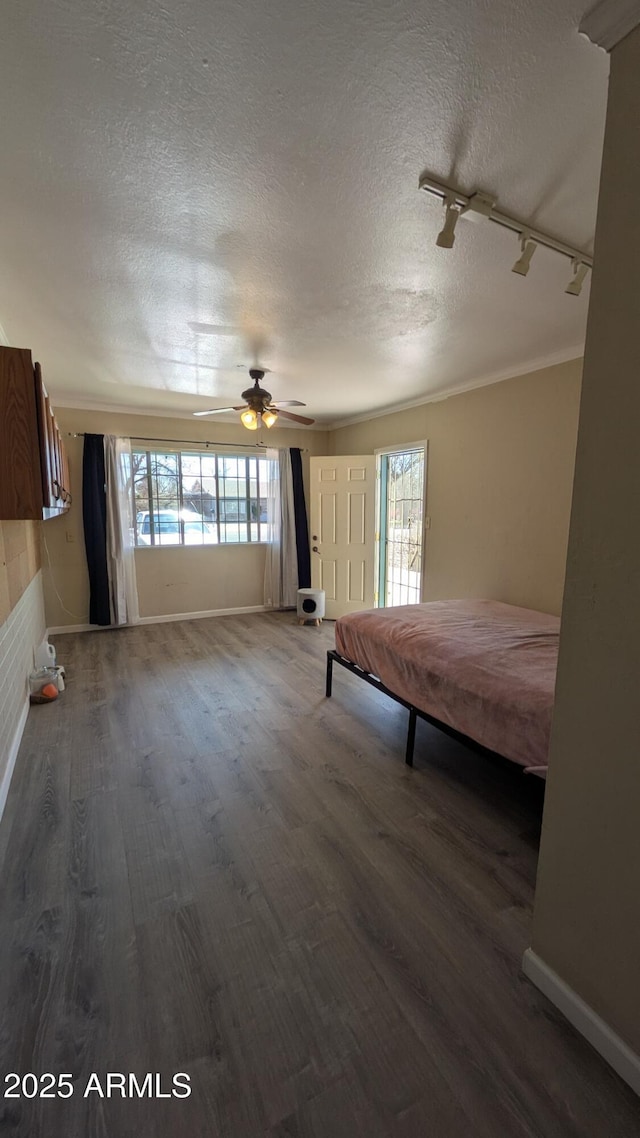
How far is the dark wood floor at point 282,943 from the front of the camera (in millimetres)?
1023

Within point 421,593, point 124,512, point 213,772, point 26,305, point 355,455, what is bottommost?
point 213,772

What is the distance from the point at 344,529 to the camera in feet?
17.6

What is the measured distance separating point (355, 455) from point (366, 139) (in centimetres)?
415

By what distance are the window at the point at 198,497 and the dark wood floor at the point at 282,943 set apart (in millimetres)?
3011

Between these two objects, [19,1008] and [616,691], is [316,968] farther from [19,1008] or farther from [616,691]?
[616,691]

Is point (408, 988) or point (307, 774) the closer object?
point (408, 988)

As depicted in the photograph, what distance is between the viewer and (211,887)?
1619 mm

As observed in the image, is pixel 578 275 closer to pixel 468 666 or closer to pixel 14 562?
pixel 468 666

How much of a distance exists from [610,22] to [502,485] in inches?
115

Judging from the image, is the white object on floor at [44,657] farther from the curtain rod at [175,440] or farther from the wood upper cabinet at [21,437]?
the curtain rod at [175,440]

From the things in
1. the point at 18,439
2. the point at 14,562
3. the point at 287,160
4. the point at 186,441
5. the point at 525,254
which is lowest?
the point at 14,562

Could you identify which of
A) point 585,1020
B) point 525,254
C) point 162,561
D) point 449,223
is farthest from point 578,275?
point 162,561

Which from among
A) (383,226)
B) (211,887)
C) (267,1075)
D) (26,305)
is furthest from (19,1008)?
(26,305)

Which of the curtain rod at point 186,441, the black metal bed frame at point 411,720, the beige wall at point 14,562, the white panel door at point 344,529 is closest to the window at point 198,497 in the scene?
the curtain rod at point 186,441
